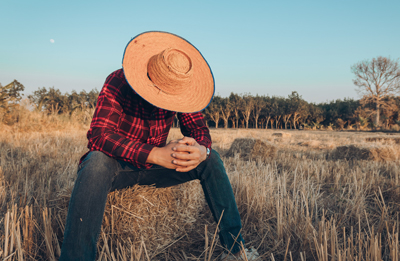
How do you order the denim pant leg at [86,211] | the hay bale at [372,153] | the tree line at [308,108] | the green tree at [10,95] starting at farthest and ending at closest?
the tree line at [308,108], the green tree at [10,95], the hay bale at [372,153], the denim pant leg at [86,211]

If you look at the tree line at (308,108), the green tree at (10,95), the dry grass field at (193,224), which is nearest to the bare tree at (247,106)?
the tree line at (308,108)

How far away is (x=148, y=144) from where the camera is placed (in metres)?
1.54

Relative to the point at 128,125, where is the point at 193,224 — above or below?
below

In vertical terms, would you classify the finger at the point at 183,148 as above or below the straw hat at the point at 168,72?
below

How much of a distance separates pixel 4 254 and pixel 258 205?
1.79 m

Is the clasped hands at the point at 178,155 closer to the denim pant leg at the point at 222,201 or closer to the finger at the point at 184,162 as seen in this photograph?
the finger at the point at 184,162

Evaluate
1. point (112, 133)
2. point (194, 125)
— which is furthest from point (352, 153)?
point (112, 133)

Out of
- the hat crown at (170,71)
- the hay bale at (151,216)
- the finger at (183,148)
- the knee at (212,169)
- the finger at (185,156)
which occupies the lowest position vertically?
the hay bale at (151,216)

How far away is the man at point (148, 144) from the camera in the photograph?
1.29m

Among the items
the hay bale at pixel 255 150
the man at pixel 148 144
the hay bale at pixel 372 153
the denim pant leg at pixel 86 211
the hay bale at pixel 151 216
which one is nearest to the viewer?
the denim pant leg at pixel 86 211

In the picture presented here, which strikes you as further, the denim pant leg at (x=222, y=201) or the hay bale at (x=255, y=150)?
the hay bale at (x=255, y=150)

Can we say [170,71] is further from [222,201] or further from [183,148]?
[222,201]

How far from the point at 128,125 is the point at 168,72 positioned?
607 mm

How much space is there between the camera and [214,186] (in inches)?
65.7
